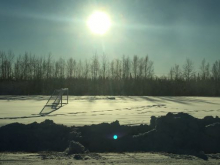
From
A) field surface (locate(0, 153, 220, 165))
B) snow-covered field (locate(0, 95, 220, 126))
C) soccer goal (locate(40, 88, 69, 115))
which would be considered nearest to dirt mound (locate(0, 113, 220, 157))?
field surface (locate(0, 153, 220, 165))

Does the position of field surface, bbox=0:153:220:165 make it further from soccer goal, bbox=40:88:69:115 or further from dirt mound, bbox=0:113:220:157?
soccer goal, bbox=40:88:69:115

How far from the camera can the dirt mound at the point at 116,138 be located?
6.17 m

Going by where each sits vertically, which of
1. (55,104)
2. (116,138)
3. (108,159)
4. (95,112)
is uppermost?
(55,104)

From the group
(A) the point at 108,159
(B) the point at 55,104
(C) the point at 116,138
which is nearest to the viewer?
(A) the point at 108,159

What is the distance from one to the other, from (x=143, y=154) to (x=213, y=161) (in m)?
1.41

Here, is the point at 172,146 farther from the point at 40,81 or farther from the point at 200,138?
the point at 40,81

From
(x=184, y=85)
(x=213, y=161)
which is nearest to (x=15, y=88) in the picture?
(x=184, y=85)

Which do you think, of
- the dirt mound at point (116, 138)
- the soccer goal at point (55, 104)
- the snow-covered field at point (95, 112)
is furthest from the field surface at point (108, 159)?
the soccer goal at point (55, 104)

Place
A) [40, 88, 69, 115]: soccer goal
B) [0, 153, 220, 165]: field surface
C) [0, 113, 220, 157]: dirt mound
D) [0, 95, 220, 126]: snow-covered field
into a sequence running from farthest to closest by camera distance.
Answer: [40, 88, 69, 115]: soccer goal → [0, 95, 220, 126]: snow-covered field → [0, 113, 220, 157]: dirt mound → [0, 153, 220, 165]: field surface

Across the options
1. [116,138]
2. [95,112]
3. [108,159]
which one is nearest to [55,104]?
[95,112]

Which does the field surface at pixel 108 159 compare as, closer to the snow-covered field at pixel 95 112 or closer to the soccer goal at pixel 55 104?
the snow-covered field at pixel 95 112

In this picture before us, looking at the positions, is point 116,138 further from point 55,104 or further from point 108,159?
point 55,104

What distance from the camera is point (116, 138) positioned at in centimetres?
667

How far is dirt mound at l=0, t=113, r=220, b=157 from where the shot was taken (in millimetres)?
6168
